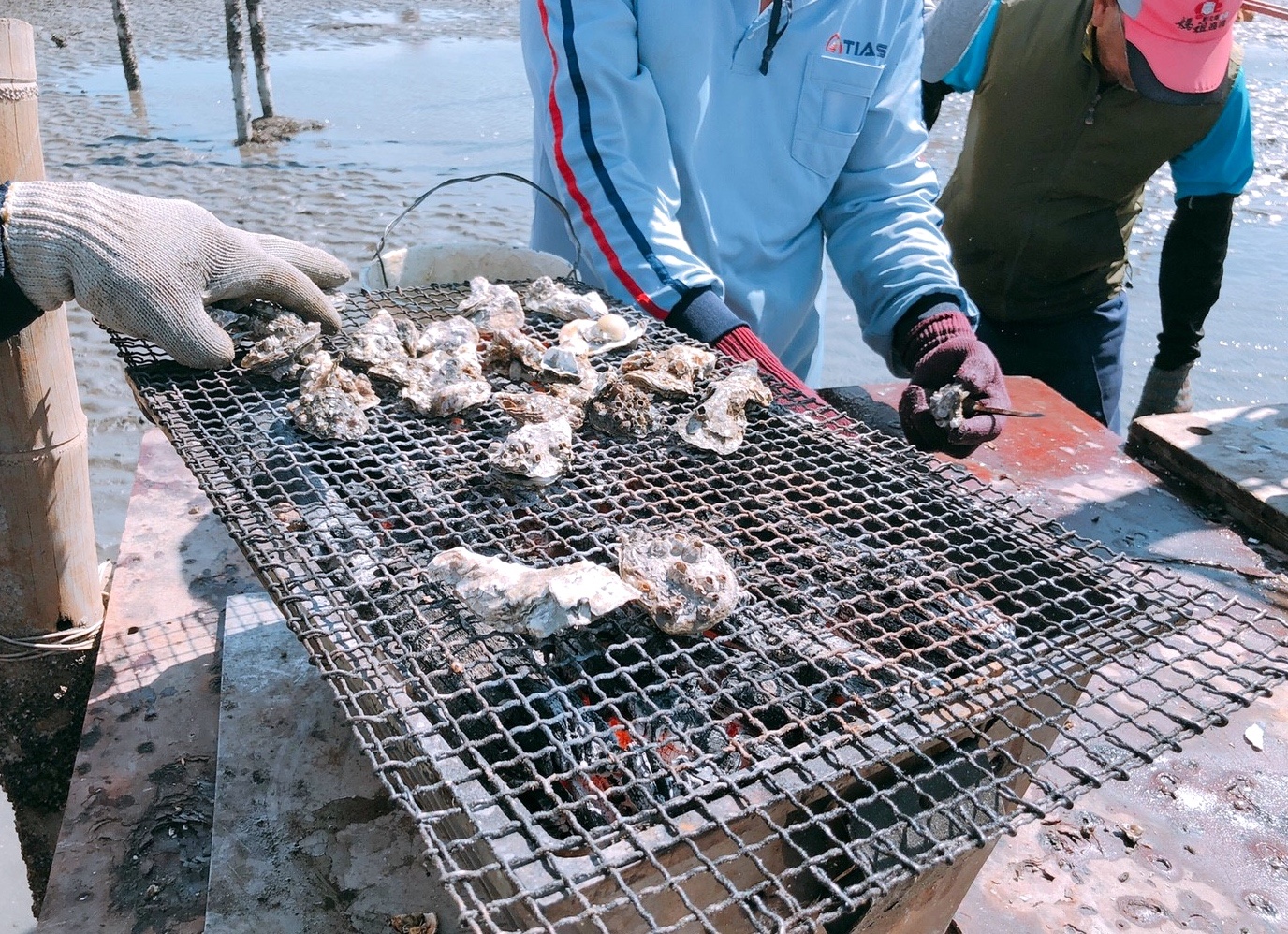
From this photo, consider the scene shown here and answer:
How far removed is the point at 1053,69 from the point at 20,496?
3.98 metres

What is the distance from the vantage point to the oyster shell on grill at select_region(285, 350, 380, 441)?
192 cm

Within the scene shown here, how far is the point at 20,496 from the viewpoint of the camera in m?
2.43

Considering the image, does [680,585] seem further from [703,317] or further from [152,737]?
[152,737]

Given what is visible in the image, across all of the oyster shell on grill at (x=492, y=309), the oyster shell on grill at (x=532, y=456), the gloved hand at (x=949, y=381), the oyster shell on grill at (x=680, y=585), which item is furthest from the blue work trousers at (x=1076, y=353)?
the oyster shell on grill at (x=680, y=585)

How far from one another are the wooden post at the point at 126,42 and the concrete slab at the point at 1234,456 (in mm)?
13850

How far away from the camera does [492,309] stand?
2373 millimetres

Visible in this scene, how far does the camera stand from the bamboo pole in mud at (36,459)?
216 cm

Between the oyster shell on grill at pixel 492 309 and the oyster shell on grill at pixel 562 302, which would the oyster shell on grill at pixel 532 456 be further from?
the oyster shell on grill at pixel 562 302

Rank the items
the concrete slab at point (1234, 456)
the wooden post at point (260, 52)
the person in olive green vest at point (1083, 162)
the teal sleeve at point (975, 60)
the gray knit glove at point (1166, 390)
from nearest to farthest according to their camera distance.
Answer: the concrete slab at point (1234, 456)
the person in olive green vest at point (1083, 162)
the teal sleeve at point (975, 60)
the gray knit glove at point (1166, 390)
the wooden post at point (260, 52)

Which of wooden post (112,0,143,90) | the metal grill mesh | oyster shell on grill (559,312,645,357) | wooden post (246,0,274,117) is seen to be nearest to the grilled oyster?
the metal grill mesh

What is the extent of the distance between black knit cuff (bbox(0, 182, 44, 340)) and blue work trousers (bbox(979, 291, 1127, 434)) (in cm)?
368

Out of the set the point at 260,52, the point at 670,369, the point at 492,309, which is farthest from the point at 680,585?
the point at 260,52

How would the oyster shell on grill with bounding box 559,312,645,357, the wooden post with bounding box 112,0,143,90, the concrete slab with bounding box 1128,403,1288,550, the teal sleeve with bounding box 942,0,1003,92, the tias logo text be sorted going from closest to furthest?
the oyster shell on grill with bounding box 559,312,645,357, the tias logo text, the concrete slab with bounding box 1128,403,1288,550, the teal sleeve with bounding box 942,0,1003,92, the wooden post with bounding box 112,0,143,90

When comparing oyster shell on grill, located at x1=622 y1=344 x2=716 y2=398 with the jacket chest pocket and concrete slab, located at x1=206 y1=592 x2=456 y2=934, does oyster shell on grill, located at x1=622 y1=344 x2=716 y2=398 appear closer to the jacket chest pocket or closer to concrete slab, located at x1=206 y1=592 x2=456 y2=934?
the jacket chest pocket
